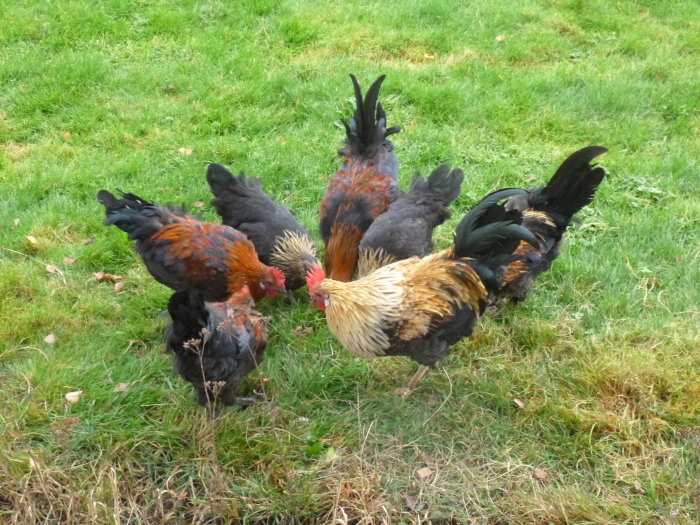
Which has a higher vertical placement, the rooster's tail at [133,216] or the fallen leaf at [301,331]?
the rooster's tail at [133,216]

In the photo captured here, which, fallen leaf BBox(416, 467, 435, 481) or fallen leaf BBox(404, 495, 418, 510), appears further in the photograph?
fallen leaf BBox(416, 467, 435, 481)

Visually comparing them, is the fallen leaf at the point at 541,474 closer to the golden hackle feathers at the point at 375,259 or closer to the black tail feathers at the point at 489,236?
the black tail feathers at the point at 489,236

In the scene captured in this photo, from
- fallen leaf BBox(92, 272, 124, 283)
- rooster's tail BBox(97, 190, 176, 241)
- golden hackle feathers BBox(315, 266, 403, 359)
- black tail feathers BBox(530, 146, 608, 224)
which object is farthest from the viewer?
fallen leaf BBox(92, 272, 124, 283)

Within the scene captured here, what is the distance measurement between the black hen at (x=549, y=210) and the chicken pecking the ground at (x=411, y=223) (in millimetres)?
566

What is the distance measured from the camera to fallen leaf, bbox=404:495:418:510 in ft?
10.4

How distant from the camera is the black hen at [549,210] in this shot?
397 cm

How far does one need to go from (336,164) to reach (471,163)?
138 cm

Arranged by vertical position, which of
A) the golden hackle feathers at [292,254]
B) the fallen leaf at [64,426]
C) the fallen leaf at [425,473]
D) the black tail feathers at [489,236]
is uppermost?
the black tail feathers at [489,236]

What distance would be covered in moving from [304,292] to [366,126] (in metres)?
1.51

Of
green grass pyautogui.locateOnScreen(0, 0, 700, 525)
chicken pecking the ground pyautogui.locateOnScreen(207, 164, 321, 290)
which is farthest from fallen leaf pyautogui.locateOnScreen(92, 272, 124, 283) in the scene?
chicken pecking the ground pyautogui.locateOnScreen(207, 164, 321, 290)

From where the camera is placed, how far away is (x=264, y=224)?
4762 mm

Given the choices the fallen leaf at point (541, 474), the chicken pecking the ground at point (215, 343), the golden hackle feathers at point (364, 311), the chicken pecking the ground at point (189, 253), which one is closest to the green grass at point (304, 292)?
the fallen leaf at point (541, 474)

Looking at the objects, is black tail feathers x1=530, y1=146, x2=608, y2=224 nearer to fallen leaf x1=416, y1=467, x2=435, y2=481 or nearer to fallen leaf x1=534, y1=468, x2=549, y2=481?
fallen leaf x1=534, y1=468, x2=549, y2=481

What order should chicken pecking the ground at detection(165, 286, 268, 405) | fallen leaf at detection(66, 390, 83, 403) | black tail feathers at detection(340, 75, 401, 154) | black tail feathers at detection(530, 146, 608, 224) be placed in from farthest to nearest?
black tail feathers at detection(340, 75, 401, 154) < black tail feathers at detection(530, 146, 608, 224) < fallen leaf at detection(66, 390, 83, 403) < chicken pecking the ground at detection(165, 286, 268, 405)
